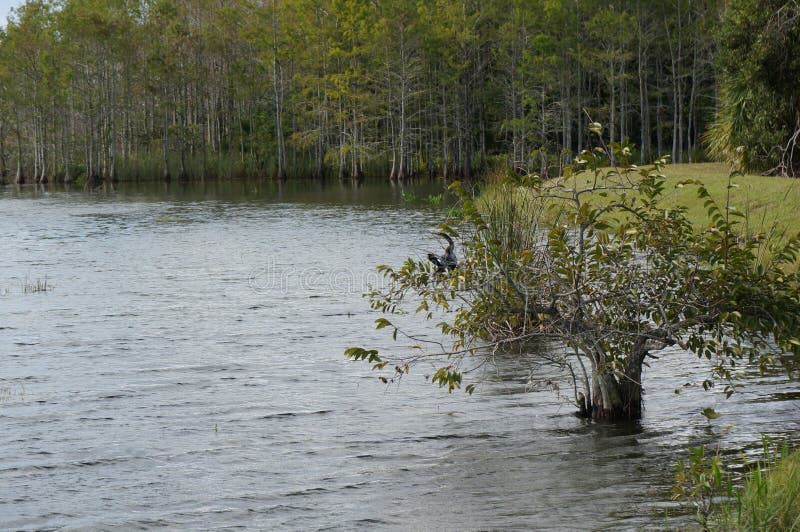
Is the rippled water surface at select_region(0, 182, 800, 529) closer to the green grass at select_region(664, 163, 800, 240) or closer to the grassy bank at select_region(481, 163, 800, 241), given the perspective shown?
the grassy bank at select_region(481, 163, 800, 241)

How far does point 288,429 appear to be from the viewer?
8789mm

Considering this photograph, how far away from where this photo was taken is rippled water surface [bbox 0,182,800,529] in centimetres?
672

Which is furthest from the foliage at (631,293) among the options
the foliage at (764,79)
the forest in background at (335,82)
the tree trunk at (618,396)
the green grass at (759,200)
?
the forest in background at (335,82)

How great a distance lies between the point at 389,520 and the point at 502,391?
3.74 m

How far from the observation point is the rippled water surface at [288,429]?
6.72 metres

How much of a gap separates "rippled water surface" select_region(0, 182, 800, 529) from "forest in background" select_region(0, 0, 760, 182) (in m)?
44.9

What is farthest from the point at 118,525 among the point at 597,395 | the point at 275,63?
the point at 275,63

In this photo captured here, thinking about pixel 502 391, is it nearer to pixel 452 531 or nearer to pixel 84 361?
pixel 452 531

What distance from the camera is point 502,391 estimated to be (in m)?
9.98

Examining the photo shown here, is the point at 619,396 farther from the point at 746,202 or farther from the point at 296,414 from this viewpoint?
the point at 746,202

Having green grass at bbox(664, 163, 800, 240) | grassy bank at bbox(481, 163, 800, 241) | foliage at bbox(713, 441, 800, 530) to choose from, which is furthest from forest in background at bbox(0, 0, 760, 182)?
foliage at bbox(713, 441, 800, 530)

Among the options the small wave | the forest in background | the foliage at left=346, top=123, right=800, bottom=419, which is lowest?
the small wave

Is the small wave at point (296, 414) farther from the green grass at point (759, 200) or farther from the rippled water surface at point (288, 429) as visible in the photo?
the green grass at point (759, 200)

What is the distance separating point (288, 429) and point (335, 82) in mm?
60192
